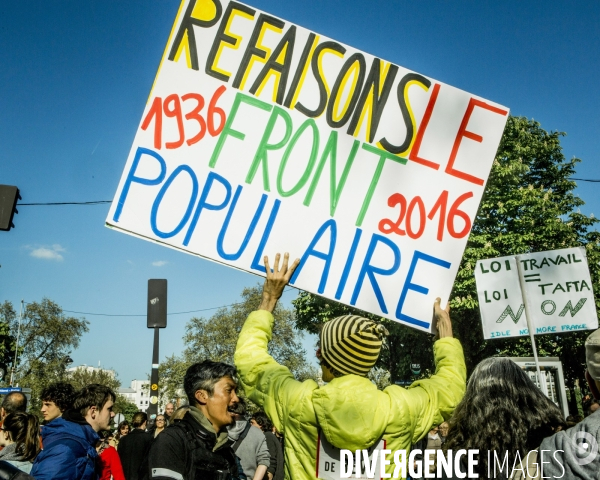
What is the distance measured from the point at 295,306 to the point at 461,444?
1973 cm

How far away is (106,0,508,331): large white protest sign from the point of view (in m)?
2.66

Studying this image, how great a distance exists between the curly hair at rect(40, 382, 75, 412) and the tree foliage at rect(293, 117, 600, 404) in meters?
13.8

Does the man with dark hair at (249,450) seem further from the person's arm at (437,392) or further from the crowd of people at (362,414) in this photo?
the person's arm at (437,392)

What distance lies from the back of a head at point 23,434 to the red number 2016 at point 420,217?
9.51 feet

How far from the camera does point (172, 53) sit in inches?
111

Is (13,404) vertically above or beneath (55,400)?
beneath

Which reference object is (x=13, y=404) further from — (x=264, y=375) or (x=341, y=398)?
(x=341, y=398)

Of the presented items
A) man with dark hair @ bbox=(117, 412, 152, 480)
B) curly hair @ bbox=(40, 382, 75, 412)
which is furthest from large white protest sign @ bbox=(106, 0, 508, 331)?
man with dark hair @ bbox=(117, 412, 152, 480)

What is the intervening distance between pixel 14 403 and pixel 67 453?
2.01 meters

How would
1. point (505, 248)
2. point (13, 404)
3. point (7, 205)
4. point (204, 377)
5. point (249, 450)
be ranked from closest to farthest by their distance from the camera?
point (204, 377), point (13, 404), point (249, 450), point (7, 205), point (505, 248)

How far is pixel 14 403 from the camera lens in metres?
4.75

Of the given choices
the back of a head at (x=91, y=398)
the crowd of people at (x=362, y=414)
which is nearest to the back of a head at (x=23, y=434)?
the back of a head at (x=91, y=398)

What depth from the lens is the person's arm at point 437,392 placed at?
1917mm

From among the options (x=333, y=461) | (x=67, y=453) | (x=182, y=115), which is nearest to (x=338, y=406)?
(x=333, y=461)
